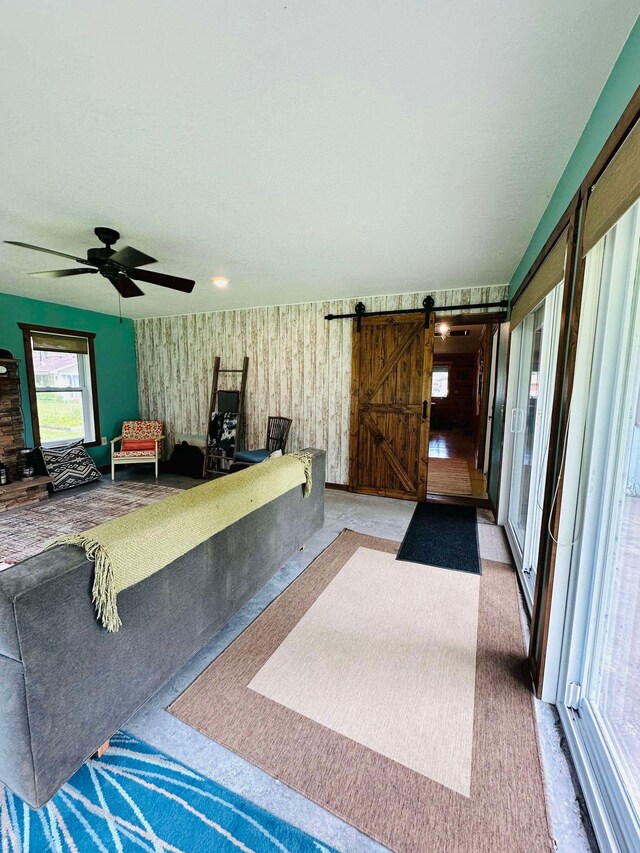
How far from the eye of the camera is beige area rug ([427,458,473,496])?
4.63 meters

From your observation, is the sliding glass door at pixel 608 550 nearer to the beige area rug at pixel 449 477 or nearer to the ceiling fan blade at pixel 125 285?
the ceiling fan blade at pixel 125 285

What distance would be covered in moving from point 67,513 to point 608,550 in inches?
180

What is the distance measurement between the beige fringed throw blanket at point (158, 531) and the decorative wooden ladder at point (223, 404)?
3082mm

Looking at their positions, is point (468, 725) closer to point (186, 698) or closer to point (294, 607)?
point (294, 607)

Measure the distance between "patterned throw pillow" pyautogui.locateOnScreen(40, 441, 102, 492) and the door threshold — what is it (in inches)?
185

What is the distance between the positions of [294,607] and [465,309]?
11.8 feet

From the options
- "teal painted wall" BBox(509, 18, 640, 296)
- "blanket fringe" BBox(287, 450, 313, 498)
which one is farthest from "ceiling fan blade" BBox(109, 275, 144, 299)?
"teal painted wall" BBox(509, 18, 640, 296)

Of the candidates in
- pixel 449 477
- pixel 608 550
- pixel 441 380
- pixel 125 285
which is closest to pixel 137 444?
pixel 125 285

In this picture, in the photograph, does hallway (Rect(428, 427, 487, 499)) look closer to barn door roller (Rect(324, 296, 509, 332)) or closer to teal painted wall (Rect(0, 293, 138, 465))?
barn door roller (Rect(324, 296, 509, 332))

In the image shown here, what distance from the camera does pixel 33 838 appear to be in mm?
1060

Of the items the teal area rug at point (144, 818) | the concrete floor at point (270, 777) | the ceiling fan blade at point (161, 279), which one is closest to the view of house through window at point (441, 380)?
the ceiling fan blade at point (161, 279)

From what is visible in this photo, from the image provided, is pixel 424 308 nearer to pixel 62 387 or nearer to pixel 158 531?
pixel 158 531

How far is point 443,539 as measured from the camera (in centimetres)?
319

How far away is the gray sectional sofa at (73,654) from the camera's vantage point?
100 centimetres
